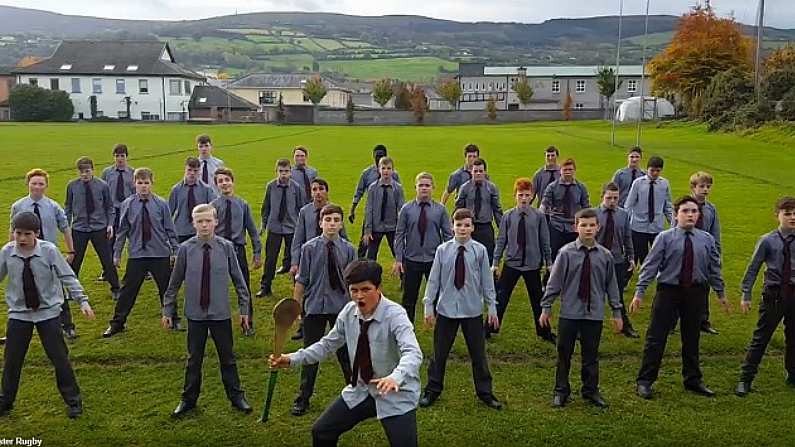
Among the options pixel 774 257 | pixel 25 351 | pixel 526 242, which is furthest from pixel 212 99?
pixel 774 257

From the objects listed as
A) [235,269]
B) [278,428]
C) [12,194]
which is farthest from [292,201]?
[12,194]

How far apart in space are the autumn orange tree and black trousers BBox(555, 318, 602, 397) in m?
61.1

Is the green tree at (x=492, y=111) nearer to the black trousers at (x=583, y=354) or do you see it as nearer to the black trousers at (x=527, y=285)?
the black trousers at (x=527, y=285)

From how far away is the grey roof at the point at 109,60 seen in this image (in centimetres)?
9406

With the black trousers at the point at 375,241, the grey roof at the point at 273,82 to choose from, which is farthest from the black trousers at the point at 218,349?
the grey roof at the point at 273,82

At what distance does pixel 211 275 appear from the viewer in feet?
26.6

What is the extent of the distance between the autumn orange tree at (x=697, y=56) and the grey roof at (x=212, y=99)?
1961 inches

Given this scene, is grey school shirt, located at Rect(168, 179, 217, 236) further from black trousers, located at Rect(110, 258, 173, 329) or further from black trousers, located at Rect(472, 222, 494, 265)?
black trousers, located at Rect(472, 222, 494, 265)

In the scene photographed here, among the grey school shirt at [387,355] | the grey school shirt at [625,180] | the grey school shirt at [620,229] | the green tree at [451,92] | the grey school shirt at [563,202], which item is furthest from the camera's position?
the green tree at [451,92]

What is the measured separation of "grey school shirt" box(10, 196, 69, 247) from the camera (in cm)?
1059

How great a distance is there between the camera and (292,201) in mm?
13266

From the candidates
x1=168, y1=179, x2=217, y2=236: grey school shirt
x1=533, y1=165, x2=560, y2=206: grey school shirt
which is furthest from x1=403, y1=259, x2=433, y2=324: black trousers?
x1=533, y1=165, x2=560, y2=206: grey school shirt

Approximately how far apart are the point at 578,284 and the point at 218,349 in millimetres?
3910

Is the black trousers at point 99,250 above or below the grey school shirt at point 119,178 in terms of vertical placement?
below
